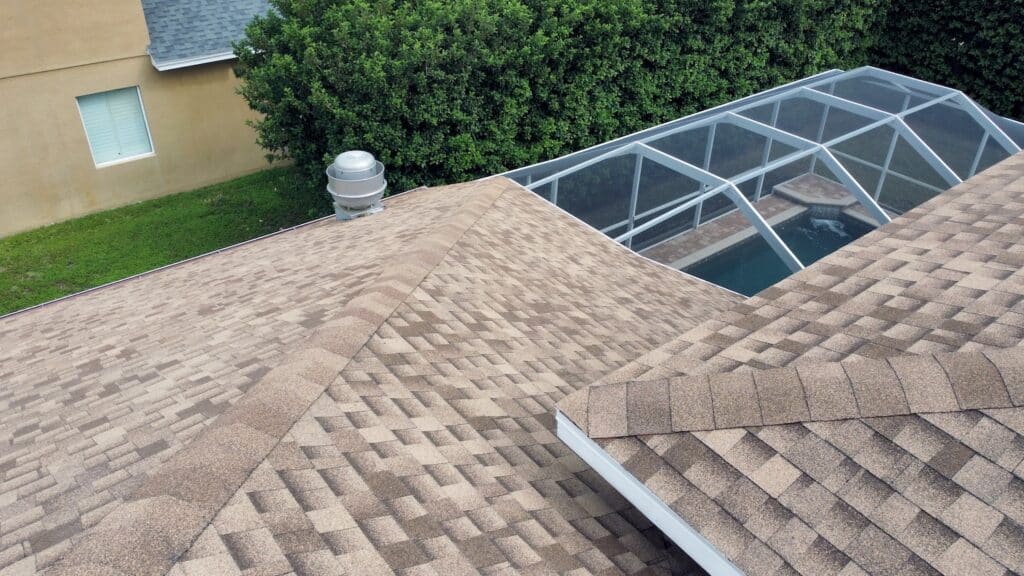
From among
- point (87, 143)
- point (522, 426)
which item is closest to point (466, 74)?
point (522, 426)

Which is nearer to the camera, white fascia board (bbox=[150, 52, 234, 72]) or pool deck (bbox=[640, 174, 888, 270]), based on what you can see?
pool deck (bbox=[640, 174, 888, 270])

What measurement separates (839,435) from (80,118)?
21075mm

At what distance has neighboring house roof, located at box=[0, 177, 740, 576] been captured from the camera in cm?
425

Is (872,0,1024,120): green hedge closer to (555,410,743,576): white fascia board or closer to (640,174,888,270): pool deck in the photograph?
(640,174,888,270): pool deck

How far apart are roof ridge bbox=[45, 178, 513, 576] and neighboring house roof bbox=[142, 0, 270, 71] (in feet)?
53.8

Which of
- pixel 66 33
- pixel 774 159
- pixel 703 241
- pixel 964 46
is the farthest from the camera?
pixel 964 46

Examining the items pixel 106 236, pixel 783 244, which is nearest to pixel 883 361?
pixel 783 244

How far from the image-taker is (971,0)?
69.3 feet

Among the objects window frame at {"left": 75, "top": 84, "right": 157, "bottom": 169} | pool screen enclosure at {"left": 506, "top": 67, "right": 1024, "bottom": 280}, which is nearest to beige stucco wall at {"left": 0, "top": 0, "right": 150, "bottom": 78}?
window frame at {"left": 75, "top": 84, "right": 157, "bottom": 169}

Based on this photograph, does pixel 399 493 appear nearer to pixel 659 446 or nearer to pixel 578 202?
pixel 659 446

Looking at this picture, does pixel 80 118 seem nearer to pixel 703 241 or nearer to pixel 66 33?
pixel 66 33

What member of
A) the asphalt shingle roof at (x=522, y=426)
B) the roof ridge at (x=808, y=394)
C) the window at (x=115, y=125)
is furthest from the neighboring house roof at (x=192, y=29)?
the roof ridge at (x=808, y=394)

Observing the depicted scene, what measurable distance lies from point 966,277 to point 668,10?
13.1 m

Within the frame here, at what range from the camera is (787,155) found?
1233 centimetres
